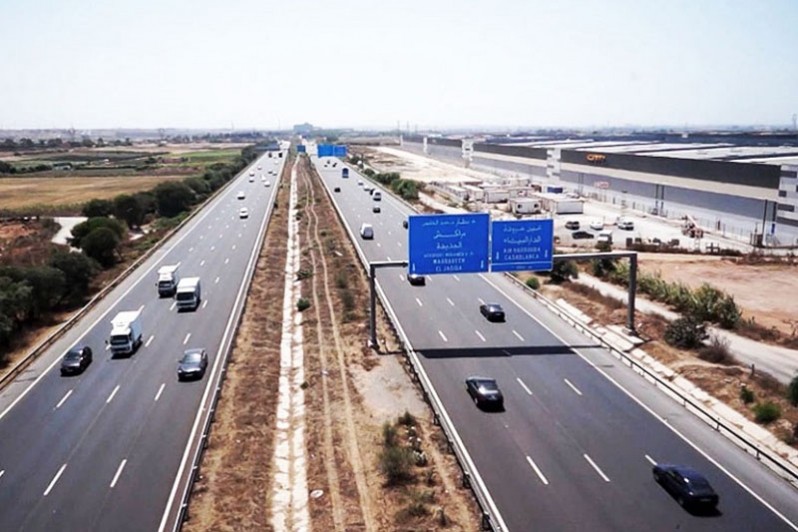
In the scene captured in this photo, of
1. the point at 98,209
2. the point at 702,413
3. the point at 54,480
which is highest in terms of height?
the point at 98,209

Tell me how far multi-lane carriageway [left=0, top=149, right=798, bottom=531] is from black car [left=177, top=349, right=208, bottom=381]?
0.52 meters

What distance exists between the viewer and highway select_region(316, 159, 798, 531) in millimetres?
23000

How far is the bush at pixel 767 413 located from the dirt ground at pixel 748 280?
15.3m

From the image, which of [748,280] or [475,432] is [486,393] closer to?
[475,432]

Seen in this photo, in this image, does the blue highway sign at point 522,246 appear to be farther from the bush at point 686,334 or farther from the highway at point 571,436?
the bush at point 686,334

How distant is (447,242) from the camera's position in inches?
1591

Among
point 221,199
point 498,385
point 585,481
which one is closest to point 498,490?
point 585,481

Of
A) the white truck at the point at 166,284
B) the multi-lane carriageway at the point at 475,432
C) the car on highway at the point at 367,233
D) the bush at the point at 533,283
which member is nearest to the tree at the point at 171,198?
the car on highway at the point at 367,233

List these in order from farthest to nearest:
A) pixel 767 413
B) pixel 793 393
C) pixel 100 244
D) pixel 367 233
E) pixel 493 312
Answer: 1. pixel 367 233
2. pixel 100 244
3. pixel 493 312
4. pixel 793 393
5. pixel 767 413

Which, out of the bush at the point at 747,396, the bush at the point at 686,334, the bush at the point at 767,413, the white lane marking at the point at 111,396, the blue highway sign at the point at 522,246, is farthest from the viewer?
the blue highway sign at the point at 522,246

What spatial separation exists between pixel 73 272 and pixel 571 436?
136ft

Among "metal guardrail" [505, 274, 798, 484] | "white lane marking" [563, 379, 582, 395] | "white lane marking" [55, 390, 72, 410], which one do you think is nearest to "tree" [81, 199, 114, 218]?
"white lane marking" [55, 390, 72, 410]

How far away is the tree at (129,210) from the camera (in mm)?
89000

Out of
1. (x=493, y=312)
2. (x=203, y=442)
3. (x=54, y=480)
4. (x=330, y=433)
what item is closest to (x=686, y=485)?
(x=330, y=433)
